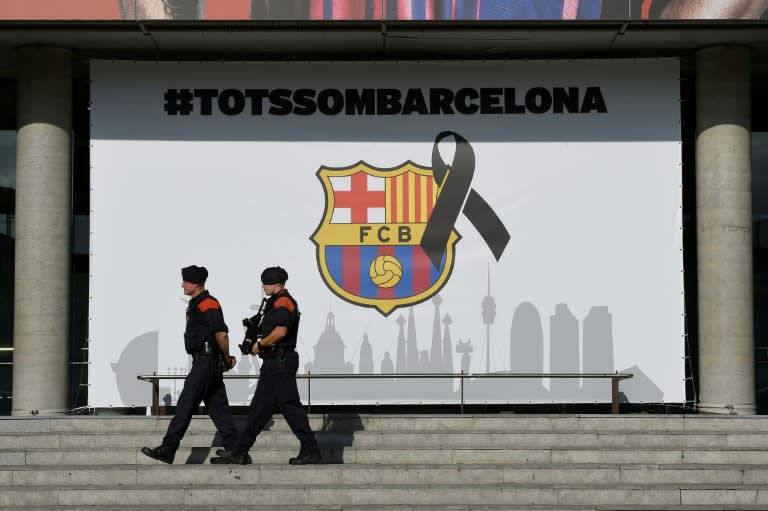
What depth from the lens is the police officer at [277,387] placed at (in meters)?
9.24

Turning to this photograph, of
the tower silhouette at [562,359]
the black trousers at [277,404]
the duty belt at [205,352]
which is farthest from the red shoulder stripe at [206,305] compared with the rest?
the tower silhouette at [562,359]

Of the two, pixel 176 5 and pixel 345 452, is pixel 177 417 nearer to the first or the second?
pixel 345 452

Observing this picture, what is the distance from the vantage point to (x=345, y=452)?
9.97 m

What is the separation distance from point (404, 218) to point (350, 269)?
2.78 ft

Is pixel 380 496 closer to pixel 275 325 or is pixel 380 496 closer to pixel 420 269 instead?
pixel 275 325

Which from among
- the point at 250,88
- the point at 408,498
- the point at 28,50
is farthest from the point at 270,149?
the point at 408,498

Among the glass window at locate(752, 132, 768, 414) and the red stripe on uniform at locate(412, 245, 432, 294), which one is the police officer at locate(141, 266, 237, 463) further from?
the glass window at locate(752, 132, 768, 414)

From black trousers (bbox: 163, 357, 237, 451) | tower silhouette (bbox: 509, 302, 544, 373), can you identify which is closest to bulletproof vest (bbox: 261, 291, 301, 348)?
black trousers (bbox: 163, 357, 237, 451)

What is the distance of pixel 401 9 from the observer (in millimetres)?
11547

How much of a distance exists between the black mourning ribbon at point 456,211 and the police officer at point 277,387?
3.49m

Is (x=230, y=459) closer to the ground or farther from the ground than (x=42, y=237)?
closer to the ground

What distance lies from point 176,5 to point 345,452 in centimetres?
499

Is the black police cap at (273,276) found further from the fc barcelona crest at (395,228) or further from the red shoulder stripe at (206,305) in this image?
the fc barcelona crest at (395,228)

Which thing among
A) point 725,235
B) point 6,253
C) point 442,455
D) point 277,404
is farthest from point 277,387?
point 6,253
